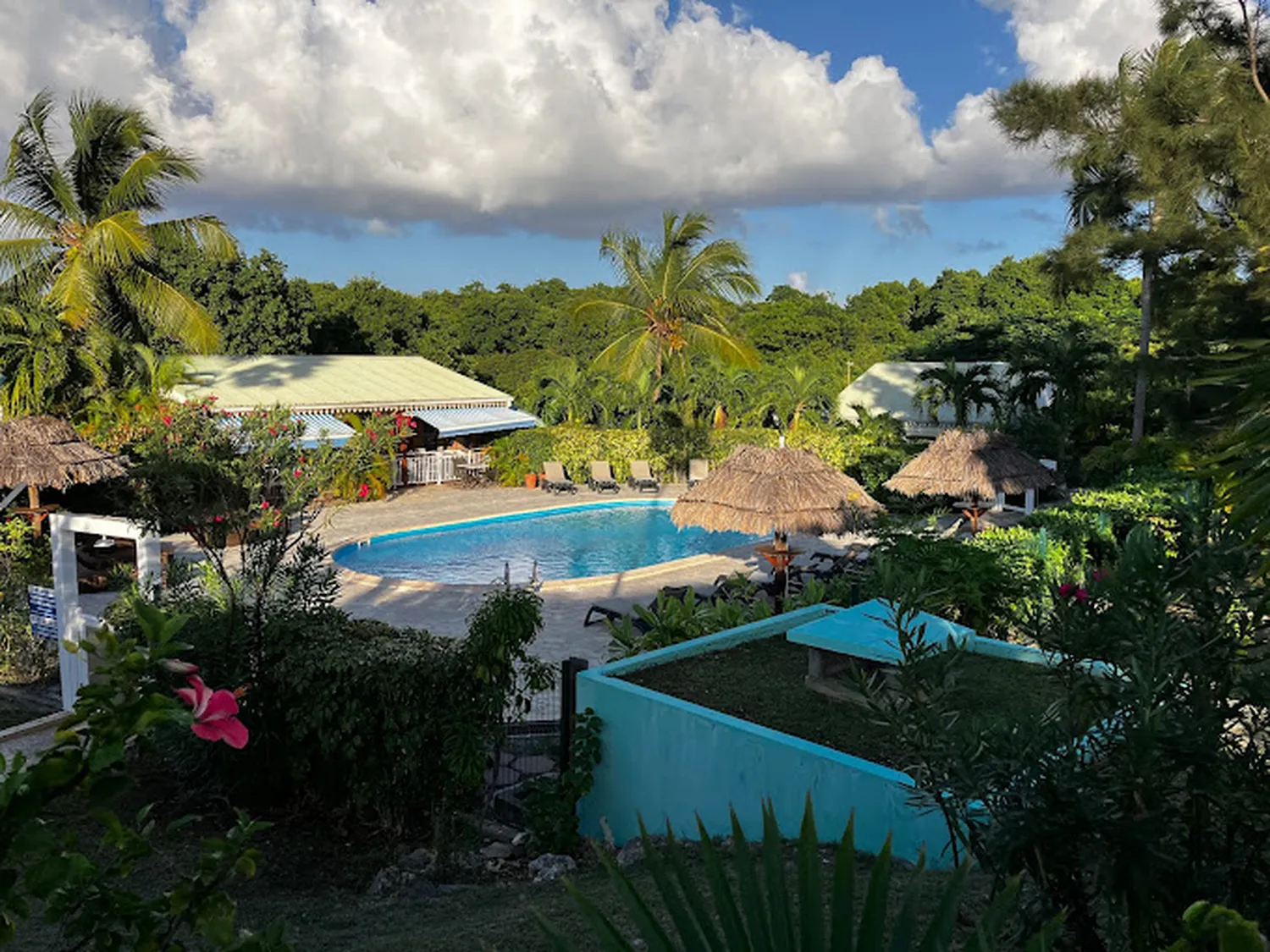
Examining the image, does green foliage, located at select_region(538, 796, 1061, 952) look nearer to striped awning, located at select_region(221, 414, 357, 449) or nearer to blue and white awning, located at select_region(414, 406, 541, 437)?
striped awning, located at select_region(221, 414, 357, 449)

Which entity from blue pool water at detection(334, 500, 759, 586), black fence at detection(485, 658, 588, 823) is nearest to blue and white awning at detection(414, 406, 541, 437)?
blue pool water at detection(334, 500, 759, 586)

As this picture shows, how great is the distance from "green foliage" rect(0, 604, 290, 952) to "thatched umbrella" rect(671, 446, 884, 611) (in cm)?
1152

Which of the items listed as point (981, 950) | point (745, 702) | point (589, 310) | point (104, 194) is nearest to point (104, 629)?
point (981, 950)

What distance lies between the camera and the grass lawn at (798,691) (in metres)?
7.18

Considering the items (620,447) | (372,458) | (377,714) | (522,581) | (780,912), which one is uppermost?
(620,447)

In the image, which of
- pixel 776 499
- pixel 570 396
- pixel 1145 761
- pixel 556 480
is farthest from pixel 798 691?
pixel 570 396

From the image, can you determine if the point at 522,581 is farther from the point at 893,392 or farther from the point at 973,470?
the point at 893,392

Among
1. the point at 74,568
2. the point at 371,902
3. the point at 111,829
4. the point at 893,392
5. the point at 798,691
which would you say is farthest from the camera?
the point at 893,392

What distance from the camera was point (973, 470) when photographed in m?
16.6

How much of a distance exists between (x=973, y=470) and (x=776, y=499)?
503cm

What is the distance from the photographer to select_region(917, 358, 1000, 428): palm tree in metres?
26.8

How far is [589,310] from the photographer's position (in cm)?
2967

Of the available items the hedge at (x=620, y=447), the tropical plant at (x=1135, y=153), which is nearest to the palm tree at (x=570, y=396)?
the hedge at (x=620, y=447)

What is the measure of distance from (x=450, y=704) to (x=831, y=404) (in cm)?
2441
